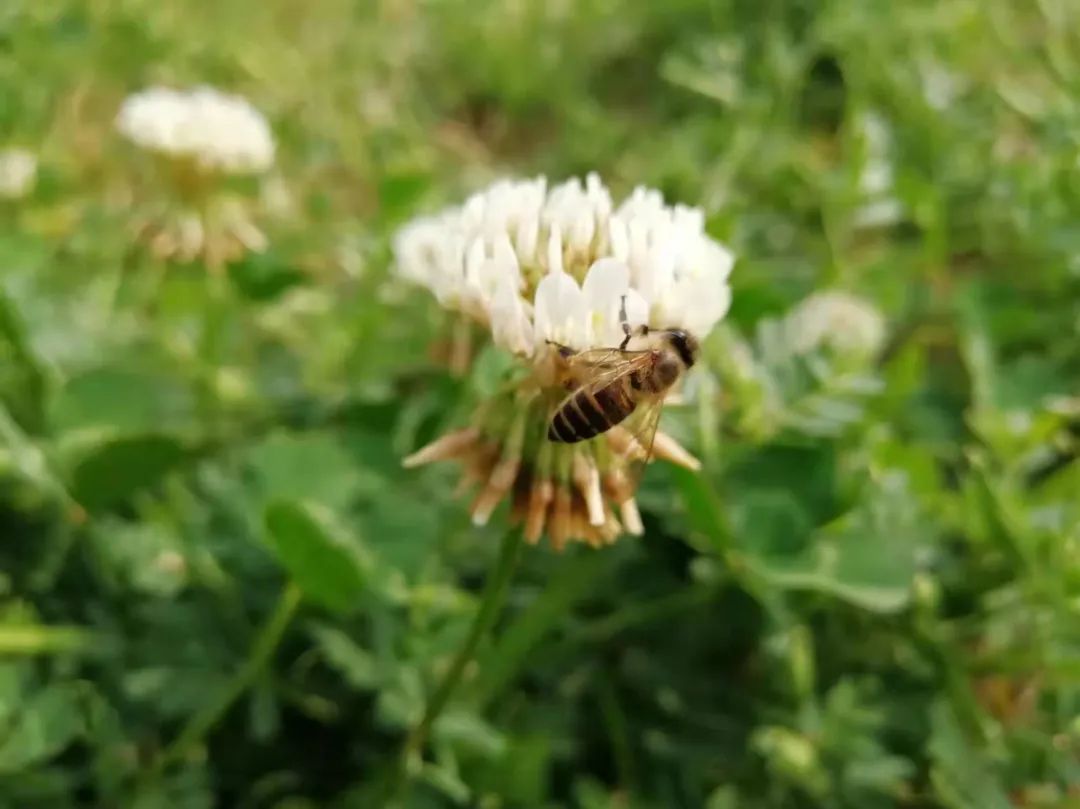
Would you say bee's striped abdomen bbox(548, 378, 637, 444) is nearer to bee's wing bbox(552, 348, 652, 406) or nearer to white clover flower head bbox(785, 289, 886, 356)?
bee's wing bbox(552, 348, 652, 406)

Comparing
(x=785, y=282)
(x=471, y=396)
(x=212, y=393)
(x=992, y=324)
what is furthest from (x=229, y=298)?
(x=992, y=324)

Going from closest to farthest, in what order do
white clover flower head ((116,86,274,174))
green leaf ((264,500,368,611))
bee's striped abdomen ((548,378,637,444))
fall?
bee's striped abdomen ((548,378,637,444)) < green leaf ((264,500,368,611)) < white clover flower head ((116,86,274,174))

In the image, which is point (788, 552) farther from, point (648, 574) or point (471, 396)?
point (471, 396)

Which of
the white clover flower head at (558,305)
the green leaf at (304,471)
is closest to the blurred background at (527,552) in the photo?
the green leaf at (304,471)

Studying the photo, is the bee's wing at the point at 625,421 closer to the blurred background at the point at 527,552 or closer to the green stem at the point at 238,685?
the blurred background at the point at 527,552

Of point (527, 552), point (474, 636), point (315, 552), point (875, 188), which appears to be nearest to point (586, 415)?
point (474, 636)

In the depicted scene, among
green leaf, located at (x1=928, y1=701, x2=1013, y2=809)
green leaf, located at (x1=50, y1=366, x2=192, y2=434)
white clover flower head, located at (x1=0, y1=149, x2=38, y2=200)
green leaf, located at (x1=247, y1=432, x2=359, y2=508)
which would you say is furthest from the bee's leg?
white clover flower head, located at (x1=0, y1=149, x2=38, y2=200)

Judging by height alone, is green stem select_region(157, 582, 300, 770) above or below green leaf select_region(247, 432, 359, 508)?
below
